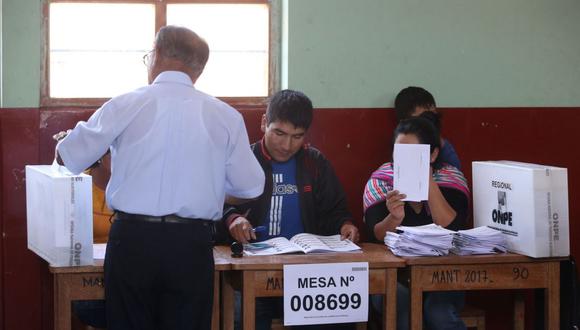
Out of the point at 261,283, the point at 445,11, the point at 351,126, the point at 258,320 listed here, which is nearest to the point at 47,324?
the point at 258,320

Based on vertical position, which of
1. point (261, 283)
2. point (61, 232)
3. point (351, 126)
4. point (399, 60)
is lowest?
point (261, 283)

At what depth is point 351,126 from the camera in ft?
14.4

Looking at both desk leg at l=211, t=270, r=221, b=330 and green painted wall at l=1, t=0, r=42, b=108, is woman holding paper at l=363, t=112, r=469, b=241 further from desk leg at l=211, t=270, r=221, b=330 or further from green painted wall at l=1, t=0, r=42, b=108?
green painted wall at l=1, t=0, r=42, b=108

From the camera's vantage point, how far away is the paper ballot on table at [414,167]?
11.5 feet

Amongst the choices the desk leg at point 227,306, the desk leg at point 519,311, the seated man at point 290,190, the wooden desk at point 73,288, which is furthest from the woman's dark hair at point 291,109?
the desk leg at point 519,311

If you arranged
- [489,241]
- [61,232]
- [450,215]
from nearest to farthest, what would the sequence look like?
[61,232]
[489,241]
[450,215]

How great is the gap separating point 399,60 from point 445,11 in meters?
0.38

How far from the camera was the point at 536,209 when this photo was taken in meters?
3.46

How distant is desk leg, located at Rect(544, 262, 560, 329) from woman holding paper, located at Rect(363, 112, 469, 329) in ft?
1.24

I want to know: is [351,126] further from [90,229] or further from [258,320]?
[90,229]

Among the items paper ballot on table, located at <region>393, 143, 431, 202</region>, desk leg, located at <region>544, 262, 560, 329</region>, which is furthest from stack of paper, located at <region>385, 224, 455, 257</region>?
desk leg, located at <region>544, 262, 560, 329</region>

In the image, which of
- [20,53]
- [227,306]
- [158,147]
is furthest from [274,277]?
[20,53]

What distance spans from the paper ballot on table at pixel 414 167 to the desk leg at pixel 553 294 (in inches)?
24.8

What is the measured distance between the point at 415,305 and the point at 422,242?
263mm
